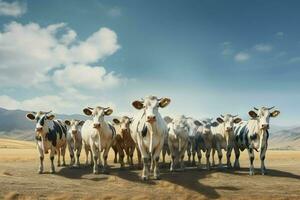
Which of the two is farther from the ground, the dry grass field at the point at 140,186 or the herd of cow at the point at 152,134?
the herd of cow at the point at 152,134

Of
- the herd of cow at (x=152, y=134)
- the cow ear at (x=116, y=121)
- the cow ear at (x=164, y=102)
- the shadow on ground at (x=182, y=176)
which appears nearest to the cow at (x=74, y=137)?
the herd of cow at (x=152, y=134)

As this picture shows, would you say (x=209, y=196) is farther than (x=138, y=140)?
No

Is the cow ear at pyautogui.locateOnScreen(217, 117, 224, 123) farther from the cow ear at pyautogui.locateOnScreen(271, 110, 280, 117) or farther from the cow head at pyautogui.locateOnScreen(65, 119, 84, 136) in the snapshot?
the cow head at pyautogui.locateOnScreen(65, 119, 84, 136)

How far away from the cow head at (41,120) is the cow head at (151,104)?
4216 mm

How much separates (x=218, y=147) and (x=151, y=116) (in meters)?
7.35

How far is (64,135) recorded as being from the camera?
21.1 metres

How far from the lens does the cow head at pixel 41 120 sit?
18203mm

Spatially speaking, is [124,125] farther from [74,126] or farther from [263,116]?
[263,116]

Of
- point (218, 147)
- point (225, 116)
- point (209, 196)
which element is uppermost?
point (225, 116)

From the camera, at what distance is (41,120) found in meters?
18.3

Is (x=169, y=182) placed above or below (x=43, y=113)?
below

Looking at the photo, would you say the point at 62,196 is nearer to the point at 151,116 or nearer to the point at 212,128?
the point at 151,116

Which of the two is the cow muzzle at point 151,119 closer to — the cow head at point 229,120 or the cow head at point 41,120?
the cow head at point 41,120

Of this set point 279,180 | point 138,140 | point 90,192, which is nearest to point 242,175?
point 279,180
